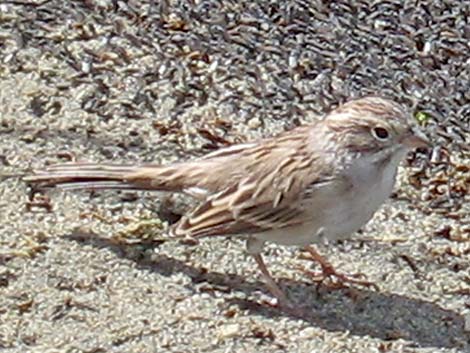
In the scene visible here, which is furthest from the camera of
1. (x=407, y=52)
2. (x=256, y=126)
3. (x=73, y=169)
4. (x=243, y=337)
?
(x=407, y=52)

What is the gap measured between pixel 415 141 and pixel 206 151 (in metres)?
1.44

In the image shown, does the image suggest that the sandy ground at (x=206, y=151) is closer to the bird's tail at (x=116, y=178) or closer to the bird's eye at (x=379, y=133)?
the bird's tail at (x=116, y=178)

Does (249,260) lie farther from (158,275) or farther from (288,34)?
(288,34)

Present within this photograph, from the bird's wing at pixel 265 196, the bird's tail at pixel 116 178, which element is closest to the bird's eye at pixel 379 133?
the bird's wing at pixel 265 196

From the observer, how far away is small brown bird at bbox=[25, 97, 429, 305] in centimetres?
580

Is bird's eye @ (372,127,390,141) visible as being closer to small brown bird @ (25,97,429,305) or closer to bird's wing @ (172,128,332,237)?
small brown bird @ (25,97,429,305)

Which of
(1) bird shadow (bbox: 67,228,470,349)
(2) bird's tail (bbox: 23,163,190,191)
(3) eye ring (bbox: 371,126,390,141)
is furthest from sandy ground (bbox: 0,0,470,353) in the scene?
(3) eye ring (bbox: 371,126,390,141)

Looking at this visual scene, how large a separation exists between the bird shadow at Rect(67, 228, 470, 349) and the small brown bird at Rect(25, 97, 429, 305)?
10 cm

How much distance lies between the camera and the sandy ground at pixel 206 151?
5840mm

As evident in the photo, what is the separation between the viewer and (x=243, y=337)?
227 inches

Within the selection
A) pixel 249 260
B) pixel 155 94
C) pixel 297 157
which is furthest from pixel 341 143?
pixel 155 94

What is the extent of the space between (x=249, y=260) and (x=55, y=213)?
0.81m

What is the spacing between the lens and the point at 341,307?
608 cm

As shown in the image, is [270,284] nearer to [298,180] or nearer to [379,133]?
[298,180]
